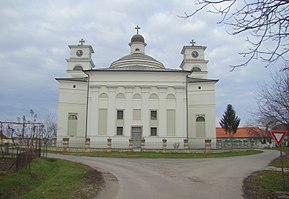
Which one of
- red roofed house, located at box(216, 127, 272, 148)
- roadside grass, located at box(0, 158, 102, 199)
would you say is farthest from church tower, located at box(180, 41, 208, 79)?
roadside grass, located at box(0, 158, 102, 199)

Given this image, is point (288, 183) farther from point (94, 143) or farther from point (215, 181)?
point (94, 143)

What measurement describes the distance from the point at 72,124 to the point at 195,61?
23460 mm

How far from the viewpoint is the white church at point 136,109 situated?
40031 millimetres

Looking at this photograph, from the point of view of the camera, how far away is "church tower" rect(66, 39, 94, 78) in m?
52.4

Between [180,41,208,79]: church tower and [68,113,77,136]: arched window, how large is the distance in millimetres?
20913

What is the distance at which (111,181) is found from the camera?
13039 mm

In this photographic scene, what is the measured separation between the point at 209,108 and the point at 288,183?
109 feet

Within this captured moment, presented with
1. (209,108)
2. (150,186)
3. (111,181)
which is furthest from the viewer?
(209,108)

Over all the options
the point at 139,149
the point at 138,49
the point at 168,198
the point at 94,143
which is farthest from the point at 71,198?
the point at 138,49

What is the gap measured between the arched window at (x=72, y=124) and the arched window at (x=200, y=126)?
17.7 m

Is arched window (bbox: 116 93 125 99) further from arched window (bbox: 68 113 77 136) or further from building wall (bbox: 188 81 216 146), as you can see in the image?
building wall (bbox: 188 81 216 146)

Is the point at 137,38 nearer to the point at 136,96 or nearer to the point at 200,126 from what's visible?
the point at 136,96

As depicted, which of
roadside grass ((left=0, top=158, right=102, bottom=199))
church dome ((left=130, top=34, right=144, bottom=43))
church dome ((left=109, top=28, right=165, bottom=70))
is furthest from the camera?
church dome ((left=130, top=34, right=144, bottom=43))

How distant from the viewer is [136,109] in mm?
41156
